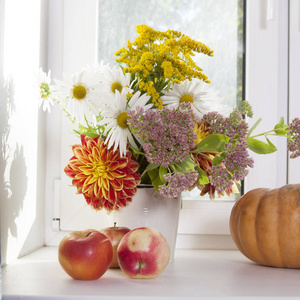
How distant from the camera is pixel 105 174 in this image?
907 millimetres

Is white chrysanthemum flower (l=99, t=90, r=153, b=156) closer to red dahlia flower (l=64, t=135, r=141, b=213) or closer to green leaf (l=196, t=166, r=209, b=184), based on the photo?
red dahlia flower (l=64, t=135, r=141, b=213)

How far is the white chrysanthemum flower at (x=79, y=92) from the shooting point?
958 millimetres

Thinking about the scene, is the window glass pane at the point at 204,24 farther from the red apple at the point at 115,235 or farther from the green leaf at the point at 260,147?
the red apple at the point at 115,235

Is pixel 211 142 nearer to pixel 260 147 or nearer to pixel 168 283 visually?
pixel 260 147

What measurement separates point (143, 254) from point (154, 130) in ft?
0.71

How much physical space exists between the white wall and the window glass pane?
204 millimetres

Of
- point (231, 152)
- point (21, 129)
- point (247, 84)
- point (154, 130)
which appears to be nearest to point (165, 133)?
point (154, 130)

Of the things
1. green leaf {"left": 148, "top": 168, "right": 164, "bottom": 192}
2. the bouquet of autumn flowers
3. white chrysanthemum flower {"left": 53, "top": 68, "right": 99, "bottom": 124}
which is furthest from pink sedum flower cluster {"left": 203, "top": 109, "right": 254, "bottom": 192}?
white chrysanthemum flower {"left": 53, "top": 68, "right": 99, "bottom": 124}

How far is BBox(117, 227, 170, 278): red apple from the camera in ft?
2.71

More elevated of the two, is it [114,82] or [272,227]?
[114,82]

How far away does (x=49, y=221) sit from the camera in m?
1.26

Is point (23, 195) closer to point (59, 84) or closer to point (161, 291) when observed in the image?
point (59, 84)

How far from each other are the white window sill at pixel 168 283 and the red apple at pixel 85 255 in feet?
0.06

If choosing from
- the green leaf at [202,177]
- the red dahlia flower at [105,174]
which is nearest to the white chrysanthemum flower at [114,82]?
the red dahlia flower at [105,174]
